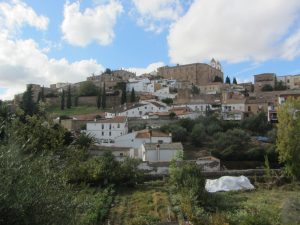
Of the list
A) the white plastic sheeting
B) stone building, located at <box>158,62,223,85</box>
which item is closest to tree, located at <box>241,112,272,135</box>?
the white plastic sheeting

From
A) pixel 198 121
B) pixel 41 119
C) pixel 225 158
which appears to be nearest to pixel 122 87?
pixel 198 121

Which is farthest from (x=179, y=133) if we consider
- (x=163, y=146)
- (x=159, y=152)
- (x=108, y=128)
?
(x=159, y=152)

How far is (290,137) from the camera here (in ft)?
99.3

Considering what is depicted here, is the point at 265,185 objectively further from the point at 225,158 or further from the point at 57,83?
the point at 57,83

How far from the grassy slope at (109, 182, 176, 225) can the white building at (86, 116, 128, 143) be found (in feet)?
96.7

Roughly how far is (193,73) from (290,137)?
84213 mm

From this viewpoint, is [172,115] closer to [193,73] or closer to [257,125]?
[257,125]

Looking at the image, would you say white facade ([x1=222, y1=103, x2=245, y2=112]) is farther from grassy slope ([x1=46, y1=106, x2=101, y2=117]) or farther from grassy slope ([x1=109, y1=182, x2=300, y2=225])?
grassy slope ([x1=109, y1=182, x2=300, y2=225])

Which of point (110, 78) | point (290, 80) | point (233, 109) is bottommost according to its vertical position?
point (233, 109)

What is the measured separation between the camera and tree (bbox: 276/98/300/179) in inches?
1166

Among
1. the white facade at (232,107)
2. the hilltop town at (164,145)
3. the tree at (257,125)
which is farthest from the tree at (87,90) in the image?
the tree at (257,125)

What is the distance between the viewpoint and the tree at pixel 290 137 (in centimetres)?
2961

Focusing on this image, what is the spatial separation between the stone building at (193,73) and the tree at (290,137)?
78.6 metres

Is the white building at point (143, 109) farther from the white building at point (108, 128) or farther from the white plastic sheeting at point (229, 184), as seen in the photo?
the white plastic sheeting at point (229, 184)
